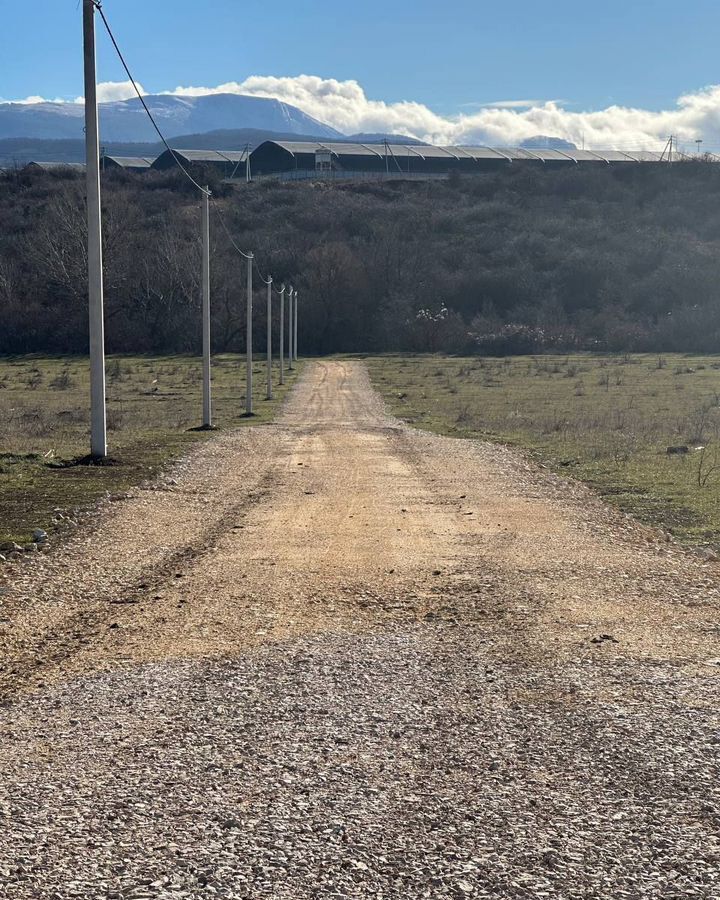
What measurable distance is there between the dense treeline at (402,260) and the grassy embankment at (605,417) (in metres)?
22.7

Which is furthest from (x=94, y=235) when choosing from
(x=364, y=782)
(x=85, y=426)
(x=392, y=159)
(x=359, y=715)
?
(x=392, y=159)

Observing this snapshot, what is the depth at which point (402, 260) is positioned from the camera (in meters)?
94.6

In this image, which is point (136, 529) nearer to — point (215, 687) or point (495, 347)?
point (215, 687)

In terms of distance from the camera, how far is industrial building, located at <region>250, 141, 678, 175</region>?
4712 inches

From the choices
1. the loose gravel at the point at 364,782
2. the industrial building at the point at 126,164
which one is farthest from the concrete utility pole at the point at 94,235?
the industrial building at the point at 126,164

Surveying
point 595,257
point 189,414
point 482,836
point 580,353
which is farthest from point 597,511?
point 595,257

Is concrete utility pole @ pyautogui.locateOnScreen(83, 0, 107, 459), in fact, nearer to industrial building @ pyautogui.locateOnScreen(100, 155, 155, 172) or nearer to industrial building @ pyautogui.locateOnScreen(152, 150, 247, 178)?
industrial building @ pyautogui.locateOnScreen(152, 150, 247, 178)

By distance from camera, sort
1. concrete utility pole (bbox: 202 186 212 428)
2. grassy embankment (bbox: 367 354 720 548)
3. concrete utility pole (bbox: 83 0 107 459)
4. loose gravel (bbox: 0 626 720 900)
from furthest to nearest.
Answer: concrete utility pole (bbox: 202 186 212 428), concrete utility pole (bbox: 83 0 107 459), grassy embankment (bbox: 367 354 720 548), loose gravel (bbox: 0 626 720 900)

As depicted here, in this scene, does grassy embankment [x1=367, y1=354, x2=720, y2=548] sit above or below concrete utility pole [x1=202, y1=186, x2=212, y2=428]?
below

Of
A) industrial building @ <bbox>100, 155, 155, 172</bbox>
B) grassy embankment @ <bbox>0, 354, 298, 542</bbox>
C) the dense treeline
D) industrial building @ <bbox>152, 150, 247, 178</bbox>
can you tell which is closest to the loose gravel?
grassy embankment @ <bbox>0, 354, 298, 542</bbox>

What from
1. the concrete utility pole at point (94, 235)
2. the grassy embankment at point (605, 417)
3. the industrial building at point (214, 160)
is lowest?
the grassy embankment at point (605, 417)

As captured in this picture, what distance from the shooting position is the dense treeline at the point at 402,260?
8262cm

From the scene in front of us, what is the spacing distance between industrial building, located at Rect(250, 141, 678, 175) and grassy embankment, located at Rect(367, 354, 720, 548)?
6308cm

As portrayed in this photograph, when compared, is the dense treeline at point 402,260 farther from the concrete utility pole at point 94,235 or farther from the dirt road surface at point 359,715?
the dirt road surface at point 359,715
